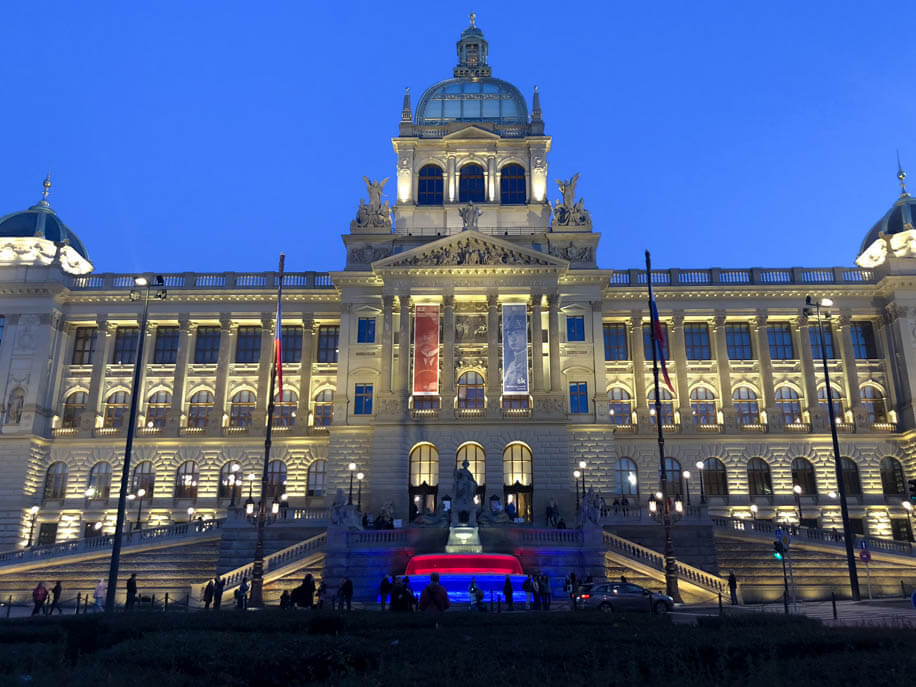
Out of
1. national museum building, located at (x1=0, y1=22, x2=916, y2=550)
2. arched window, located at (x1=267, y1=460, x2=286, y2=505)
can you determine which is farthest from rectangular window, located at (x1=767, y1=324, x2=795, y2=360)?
arched window, located at (x1=267, y1=460, x2=286, y2=505)

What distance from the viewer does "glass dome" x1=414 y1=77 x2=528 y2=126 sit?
72.3 m

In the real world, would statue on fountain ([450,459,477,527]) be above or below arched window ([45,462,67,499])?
below

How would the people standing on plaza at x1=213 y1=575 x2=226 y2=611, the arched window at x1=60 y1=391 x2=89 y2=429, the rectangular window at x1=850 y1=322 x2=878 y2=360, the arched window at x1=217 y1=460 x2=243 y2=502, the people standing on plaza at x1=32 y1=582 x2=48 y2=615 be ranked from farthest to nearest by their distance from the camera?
1. the rectangular window at x1=850 y1=322 x2=878 y2=360
2. the arched window at x1=60 y1=391 x2=89 y2=429
3. the arched window at x1=217 y1=460 x2=243 y2=502
4. the people standing on plaza at x1=32 y1=582 x2=48 y2=615
5. the people standing on plaza at x1=213 y1=575 x2=226 y2=611

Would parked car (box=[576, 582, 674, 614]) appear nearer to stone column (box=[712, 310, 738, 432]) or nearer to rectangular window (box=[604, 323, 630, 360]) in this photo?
stone column (box=[712, 310, 738, 432])

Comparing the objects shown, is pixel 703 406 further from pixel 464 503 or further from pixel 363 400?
pixel 464 503

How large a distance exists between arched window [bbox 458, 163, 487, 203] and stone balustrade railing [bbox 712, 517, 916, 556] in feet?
114

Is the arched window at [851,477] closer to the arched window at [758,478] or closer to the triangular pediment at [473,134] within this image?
the arched window at [758,478]

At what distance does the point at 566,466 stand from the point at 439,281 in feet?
54.3

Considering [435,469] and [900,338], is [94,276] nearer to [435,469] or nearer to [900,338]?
[435,469]

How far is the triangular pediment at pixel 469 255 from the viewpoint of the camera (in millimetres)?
59938

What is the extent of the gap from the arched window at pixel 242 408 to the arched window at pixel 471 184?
2418 cm

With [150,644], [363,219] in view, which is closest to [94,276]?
[363,219]

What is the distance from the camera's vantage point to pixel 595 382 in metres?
59.6

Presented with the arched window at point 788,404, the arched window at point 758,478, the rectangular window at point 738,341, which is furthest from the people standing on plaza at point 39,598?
the arched window at point 788,404
